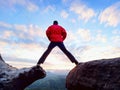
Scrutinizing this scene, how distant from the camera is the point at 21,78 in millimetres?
21625

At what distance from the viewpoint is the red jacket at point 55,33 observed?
1922 centimetres

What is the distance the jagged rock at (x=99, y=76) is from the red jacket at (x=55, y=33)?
4052 millimetres

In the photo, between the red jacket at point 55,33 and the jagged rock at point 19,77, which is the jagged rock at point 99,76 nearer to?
Answer: the red jacket at point 55,33

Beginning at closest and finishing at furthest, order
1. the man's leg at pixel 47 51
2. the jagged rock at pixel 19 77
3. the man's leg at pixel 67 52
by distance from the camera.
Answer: the man's leg at pixel 47 51 < the man's leg at pixel 67 52 < the jagged rock at pixel 19 77

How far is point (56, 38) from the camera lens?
760 inches

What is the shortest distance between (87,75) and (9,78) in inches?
370

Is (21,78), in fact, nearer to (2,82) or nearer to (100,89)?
(2,82)

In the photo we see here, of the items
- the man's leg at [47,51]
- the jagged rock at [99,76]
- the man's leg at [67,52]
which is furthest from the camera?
the man's leg at [67,52]

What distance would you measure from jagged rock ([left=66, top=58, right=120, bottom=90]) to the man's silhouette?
355 cm

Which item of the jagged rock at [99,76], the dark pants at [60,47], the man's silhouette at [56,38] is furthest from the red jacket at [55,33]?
the jagged rock at [99,76]

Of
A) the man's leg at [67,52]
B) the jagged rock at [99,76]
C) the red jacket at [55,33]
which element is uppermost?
the red jacket at [55,33]

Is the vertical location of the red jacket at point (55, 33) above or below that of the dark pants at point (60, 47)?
above

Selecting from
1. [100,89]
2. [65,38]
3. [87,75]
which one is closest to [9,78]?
[65,38]

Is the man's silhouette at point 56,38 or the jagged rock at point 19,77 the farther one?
the jagged rock at point 19,77
